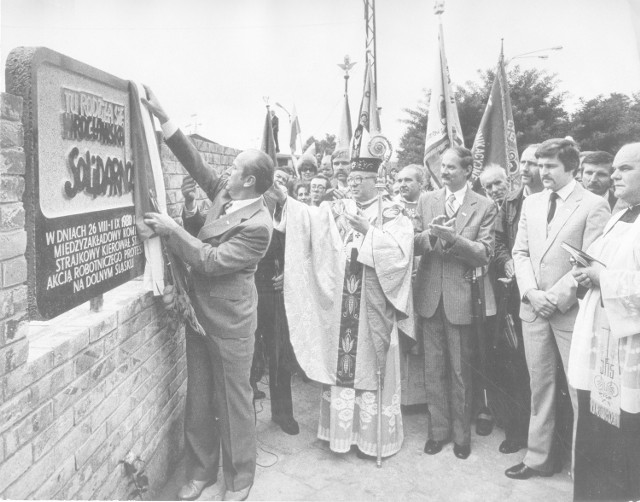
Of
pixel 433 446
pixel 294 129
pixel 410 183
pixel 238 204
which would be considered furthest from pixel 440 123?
pixel 294 129

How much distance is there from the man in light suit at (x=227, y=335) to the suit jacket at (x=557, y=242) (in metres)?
1.56

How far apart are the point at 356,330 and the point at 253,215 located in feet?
3.61

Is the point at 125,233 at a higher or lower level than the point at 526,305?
higher

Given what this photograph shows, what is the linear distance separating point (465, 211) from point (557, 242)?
65cm

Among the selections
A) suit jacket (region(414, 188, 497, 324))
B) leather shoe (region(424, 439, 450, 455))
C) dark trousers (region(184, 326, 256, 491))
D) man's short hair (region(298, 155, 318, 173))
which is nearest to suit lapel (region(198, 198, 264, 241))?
dark trousers (region(184, 326, 256, 491))

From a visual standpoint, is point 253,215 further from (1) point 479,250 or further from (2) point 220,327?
(1) point 479,250

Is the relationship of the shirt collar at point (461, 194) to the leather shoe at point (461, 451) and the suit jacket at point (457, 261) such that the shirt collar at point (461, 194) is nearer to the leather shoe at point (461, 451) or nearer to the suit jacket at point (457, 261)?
the suit jacket at point (457, 261)

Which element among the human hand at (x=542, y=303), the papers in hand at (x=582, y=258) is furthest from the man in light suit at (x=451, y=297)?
the papers in hand at (x=582, y=258)

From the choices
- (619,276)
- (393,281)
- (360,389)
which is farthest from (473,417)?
(619,276)

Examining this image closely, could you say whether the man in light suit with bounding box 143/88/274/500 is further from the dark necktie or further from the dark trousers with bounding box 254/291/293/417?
the dark necktie

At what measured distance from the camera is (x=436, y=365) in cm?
355

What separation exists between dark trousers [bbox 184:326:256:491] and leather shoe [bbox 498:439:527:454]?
5.34ft

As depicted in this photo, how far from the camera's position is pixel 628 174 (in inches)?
98.1

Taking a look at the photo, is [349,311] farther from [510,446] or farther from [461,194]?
[510,446]
